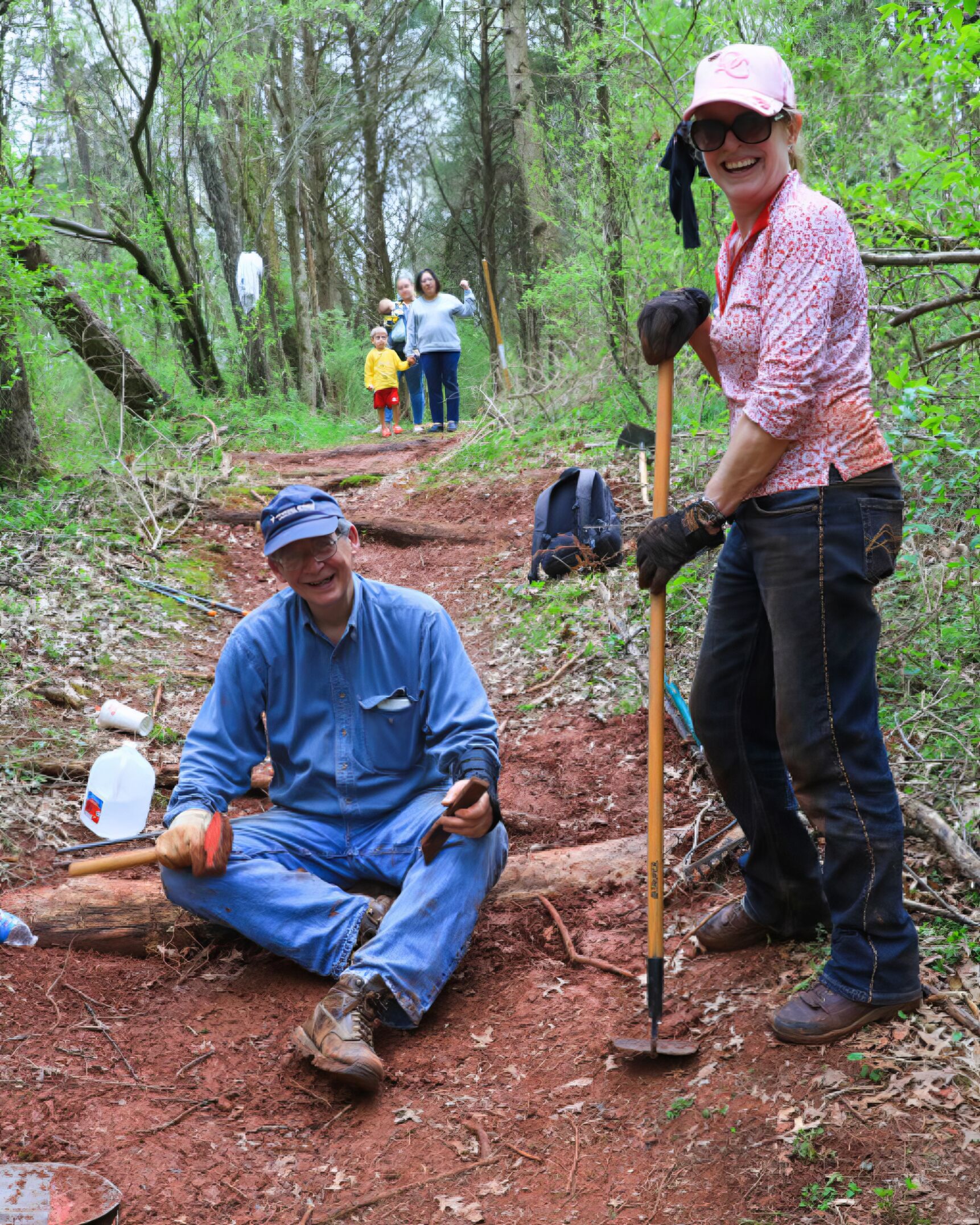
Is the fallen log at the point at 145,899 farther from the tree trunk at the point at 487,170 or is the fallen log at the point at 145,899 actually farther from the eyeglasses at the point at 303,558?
the tree trunk at the point at 487,170

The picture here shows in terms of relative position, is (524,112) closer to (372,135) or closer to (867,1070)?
(372,135)

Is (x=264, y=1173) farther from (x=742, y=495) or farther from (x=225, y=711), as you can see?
(x=742, y=495)

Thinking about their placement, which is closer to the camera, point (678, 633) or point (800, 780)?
point (800, 780)

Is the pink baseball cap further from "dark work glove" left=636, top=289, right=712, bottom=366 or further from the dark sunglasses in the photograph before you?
"dark work glove" left=636, top=289, right=712, bottom=366

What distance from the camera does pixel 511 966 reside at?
11.1 feet

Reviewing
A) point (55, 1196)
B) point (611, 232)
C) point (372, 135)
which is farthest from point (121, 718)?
point (372, 135)

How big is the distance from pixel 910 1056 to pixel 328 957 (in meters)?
1.78

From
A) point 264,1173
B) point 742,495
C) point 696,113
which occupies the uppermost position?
point 696,113

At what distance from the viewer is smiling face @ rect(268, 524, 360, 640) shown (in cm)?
334

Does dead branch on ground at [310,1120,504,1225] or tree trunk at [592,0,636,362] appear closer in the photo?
dead branch on ground at [310,1120,504,1225]

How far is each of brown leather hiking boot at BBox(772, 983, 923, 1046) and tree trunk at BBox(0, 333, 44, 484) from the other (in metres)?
7.18

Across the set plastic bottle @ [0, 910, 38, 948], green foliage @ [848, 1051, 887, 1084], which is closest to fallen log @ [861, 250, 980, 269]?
green foliage @ [848, 1051, 887, 1084]

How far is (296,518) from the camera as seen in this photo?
10.8 ft

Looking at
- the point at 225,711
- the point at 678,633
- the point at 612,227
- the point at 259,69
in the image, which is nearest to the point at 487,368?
the point at 259,69
